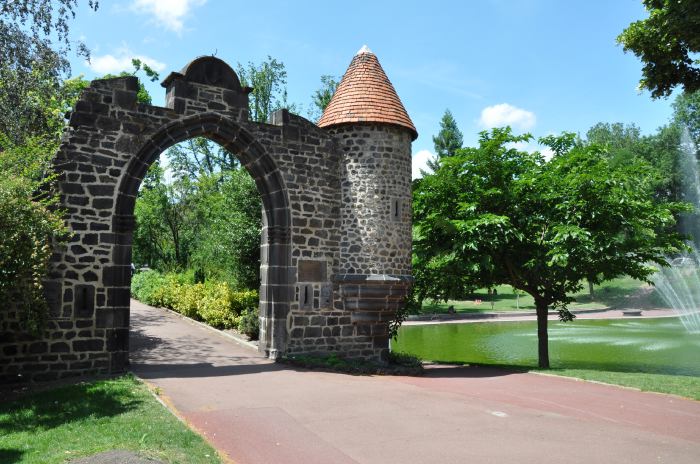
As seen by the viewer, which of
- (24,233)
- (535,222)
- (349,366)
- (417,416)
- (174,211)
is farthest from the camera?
(174,211)

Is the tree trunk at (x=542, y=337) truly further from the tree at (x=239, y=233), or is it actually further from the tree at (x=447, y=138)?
the tree at (x=447, y=138)

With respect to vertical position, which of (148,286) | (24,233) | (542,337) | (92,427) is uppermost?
(24,233)

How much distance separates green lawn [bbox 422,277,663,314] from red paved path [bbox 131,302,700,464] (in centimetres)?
2411

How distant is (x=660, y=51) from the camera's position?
9391mm

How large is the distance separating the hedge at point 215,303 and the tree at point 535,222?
526cm

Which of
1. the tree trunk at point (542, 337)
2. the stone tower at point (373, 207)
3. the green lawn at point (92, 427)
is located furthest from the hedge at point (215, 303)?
the tree trunk at point (542, 337)

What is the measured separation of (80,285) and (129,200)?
186 cm

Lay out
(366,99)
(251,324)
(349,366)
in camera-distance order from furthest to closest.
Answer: (251,324) → (366,99) → (349,366)

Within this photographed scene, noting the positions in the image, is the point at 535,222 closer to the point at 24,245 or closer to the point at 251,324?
the point at 251,324

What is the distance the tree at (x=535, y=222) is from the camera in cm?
1228

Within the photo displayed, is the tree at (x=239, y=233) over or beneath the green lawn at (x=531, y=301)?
over

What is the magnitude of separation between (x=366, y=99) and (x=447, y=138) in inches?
1531

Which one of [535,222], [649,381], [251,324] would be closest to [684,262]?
[535,222]

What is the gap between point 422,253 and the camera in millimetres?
13414
